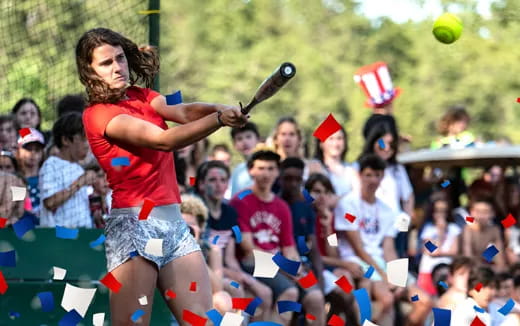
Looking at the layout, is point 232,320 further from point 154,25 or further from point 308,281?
point 154,25

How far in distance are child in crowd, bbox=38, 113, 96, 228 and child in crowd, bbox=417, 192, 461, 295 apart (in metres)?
4.34

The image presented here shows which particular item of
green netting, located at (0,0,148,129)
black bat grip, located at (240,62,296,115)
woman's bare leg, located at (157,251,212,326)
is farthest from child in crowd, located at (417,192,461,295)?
black bat grip, located at (240,62,296,115)

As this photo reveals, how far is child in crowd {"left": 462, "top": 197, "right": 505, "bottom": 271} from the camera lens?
10.8 m

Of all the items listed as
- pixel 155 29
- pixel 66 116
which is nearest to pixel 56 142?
pixel 66 116

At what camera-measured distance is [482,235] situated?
35.5 ft

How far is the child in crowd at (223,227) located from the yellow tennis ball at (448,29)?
2176 mm

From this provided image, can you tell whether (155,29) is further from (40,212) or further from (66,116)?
(40,212)

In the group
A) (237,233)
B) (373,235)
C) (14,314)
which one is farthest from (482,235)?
(14,314)

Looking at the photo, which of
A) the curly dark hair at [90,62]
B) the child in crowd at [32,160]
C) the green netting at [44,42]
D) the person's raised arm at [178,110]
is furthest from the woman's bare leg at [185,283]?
the child in crowd at [32,160]

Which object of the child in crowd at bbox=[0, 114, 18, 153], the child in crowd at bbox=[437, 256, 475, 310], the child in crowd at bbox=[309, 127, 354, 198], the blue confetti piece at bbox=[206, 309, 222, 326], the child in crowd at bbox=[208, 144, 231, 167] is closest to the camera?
the blue confetti piece at bbox=[206, 309, 222, 326]

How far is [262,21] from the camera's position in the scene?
1537 inches

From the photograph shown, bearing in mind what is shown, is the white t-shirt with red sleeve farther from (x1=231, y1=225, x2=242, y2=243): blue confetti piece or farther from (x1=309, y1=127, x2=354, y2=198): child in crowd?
(x1=309, y1=127, x2=354, y2=198): child in crowd

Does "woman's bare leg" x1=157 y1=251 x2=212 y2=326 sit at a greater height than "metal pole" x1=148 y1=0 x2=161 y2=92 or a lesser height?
lesser

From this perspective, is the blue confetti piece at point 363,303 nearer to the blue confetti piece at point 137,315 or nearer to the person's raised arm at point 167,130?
the blue confetti piece at point 137,315
